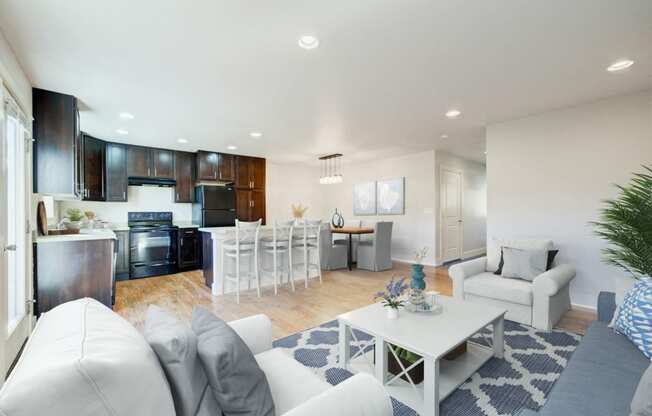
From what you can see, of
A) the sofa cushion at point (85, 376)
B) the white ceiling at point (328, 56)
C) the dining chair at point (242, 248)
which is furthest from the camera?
the dining chair at point (242, 248)

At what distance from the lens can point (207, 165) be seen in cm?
598

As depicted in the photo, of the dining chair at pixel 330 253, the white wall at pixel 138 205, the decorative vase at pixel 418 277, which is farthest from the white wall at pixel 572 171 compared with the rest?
the white wall at pixel 138 205

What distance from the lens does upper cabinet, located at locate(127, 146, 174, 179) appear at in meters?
5.38

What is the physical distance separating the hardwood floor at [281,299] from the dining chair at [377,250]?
0.33m

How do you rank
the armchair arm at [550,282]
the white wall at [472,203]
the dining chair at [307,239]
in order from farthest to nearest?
the white wall at [472,203] < the dining chair at [307,239] < the armchair arm at [550,282]

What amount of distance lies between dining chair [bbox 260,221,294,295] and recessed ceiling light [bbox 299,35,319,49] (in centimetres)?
247

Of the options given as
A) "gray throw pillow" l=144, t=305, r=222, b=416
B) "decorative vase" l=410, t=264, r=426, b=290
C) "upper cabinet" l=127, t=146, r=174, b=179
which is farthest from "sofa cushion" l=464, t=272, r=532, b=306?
"upper cabinet" l=127, t=146, r=174, b=179

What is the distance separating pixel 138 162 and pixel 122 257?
5.84 feet

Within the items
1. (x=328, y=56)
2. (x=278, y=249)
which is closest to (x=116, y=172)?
(x=278, y=249)

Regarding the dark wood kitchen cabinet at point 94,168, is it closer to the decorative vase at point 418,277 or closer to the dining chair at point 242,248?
the dining chair at point 242,248

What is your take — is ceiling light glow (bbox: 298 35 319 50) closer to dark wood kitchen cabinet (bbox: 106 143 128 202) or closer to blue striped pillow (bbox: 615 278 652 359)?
blue striped pillow (bbox: 615 278 652 359)

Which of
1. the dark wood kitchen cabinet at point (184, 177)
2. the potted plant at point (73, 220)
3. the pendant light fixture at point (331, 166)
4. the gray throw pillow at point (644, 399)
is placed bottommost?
the gray throw pillow at point (644, 399)

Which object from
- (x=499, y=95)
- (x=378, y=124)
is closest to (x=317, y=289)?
(x=378, y=124)

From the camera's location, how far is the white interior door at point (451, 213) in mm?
6117
